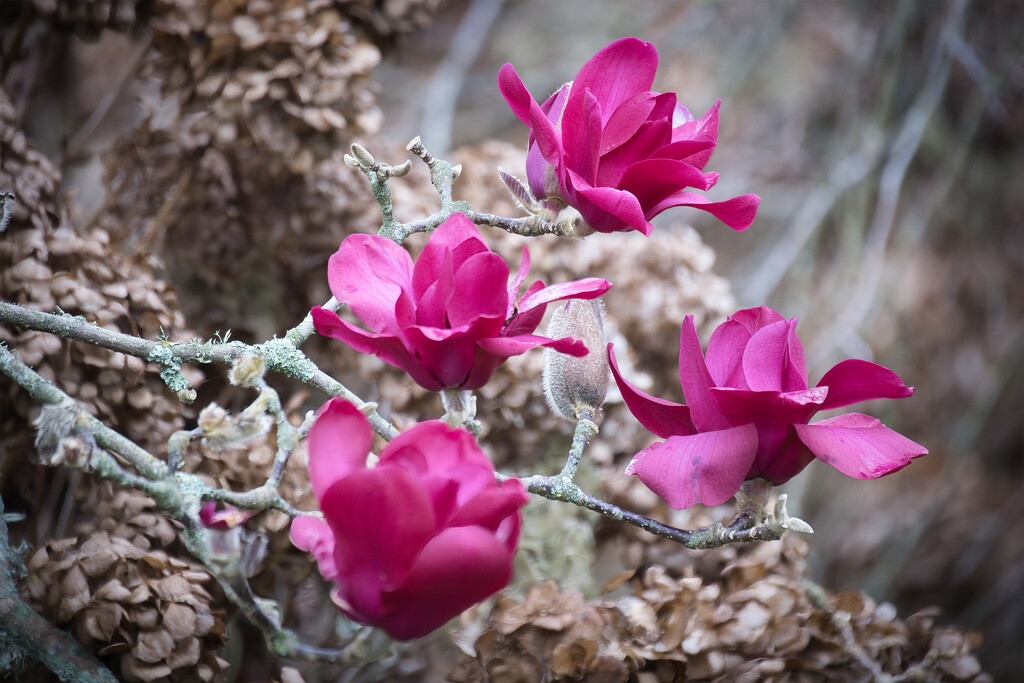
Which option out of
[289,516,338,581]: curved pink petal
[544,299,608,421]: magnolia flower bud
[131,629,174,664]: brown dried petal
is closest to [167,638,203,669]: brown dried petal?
[131,629,174,664]: brown dried petal

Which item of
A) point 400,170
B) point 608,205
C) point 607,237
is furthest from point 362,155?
point 607,237

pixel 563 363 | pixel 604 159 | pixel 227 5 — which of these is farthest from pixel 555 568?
pixel 227 5

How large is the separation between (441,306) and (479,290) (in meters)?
0.02

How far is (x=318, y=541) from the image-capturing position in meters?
0.31

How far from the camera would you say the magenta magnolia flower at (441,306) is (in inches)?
12.8

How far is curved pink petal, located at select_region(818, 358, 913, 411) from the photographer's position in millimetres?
353

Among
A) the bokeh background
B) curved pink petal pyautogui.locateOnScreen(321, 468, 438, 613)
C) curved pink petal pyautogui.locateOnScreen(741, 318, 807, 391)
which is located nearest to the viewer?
curved pink petal pyautogui.locateOnScreen(321, 468, 438, 613)

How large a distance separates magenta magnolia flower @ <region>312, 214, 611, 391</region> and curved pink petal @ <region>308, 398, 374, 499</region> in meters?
0.05

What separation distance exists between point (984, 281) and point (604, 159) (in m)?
1.13

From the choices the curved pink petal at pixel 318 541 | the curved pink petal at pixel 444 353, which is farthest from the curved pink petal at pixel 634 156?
the curved pink petal at pixel 318 541

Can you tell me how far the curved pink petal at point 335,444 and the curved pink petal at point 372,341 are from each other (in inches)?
2.2

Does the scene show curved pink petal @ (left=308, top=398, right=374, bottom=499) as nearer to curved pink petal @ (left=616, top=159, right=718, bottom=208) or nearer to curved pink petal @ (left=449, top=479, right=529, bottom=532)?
curved pink petal @ (left=449, top=479, right=529, bottom=532)

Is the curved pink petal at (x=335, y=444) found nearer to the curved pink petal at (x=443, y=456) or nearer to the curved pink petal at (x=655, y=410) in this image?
the curved pink petal at (x=443, y=456)

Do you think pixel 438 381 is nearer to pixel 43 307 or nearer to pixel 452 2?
pixel 43 307
